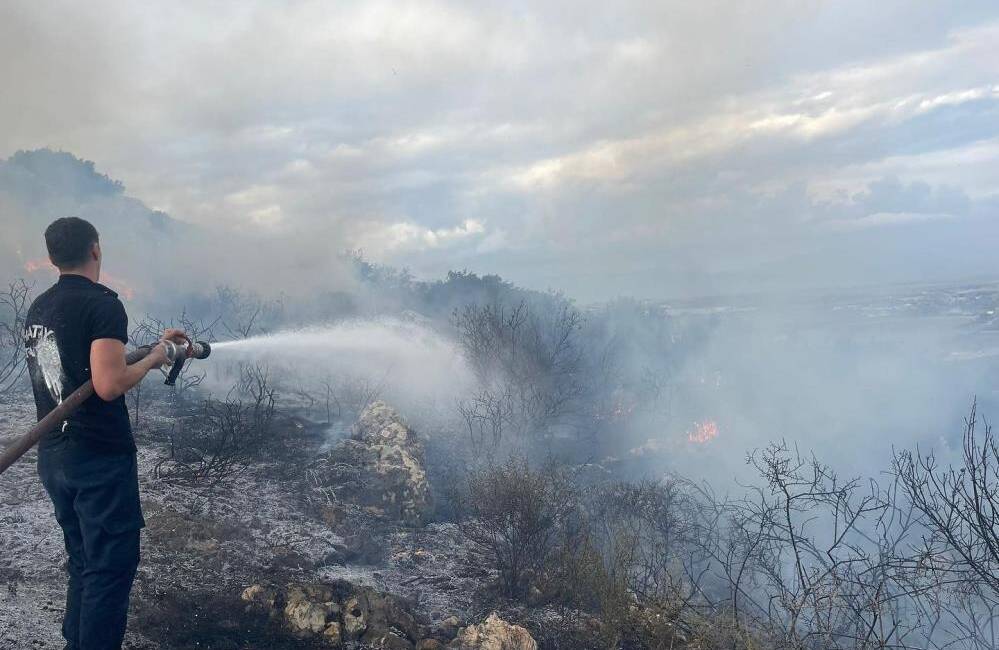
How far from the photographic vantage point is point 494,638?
5.35 metres

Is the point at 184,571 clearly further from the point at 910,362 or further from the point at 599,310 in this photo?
the point at 910,362

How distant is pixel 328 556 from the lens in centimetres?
717

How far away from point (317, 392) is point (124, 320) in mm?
13759

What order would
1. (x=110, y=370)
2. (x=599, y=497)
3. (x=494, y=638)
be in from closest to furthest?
(x=110, y=370)
(x=494, y=638)
(x=599, y=497)

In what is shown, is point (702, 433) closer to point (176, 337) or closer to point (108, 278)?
point (176, 337)

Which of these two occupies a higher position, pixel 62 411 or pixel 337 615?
pixel 62 411

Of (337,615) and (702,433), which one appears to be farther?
(702,433)

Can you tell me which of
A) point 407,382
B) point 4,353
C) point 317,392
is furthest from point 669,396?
point 4,353

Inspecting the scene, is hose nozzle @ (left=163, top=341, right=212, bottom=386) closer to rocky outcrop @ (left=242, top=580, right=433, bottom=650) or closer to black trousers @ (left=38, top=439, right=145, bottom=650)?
black trousers @ (left=38, top=439, right=145, bottom=650)

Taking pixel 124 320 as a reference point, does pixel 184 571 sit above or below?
below

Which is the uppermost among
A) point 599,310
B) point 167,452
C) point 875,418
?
point 599,310

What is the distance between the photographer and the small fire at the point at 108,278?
21000mm

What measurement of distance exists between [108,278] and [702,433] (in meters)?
23.4

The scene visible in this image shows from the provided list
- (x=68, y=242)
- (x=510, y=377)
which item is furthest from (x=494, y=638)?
(x=510, y=377)
